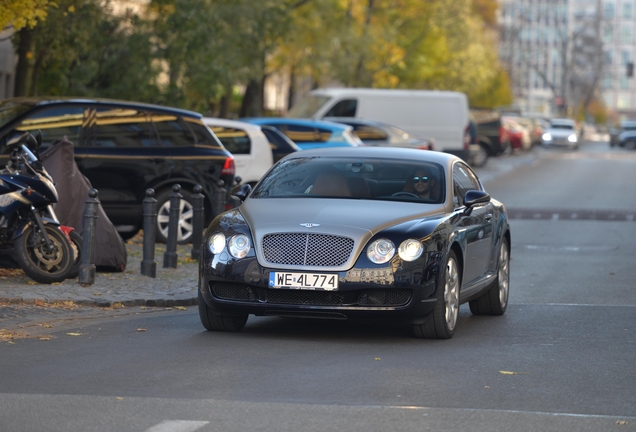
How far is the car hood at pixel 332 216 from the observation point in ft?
29.7

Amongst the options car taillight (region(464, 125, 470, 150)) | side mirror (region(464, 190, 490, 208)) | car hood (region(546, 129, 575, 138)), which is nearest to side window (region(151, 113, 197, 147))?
side mirror (region(464, 190, 490, 208))

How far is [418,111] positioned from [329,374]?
103ft

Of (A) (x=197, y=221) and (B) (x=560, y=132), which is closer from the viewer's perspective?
(A) (x=197, y=221)

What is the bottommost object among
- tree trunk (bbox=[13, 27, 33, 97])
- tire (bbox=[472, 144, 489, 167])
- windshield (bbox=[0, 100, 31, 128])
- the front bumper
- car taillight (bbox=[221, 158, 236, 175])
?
tire (bbox=[472, 144, 489, 167])

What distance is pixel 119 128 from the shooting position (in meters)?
15.3

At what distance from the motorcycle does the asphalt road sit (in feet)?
4.37

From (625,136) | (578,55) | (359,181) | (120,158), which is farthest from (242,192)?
(578,55)

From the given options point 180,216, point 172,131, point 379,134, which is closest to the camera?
point 172,131

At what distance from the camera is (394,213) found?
9.45 m

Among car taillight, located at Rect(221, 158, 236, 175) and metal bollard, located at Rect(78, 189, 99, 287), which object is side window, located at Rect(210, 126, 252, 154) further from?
metal bollard, located at Rect(78, 189, 99, 287)

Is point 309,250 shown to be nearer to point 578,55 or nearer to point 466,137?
point 466,137

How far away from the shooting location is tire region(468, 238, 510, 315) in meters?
11.1

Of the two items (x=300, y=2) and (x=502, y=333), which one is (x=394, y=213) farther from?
(x=300, y=2)

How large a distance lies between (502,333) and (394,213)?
1.37 m
